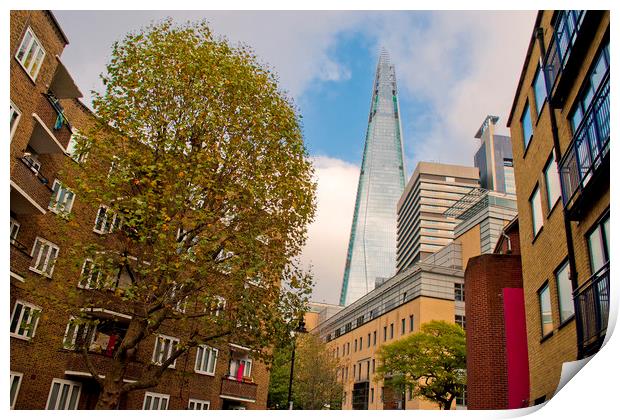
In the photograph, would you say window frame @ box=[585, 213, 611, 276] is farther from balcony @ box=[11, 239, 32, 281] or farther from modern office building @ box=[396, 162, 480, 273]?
modern office building @ box=[396, 162, 480, 273]

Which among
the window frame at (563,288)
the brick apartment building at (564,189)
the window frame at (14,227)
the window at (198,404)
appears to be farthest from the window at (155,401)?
the window frame at (563,288)

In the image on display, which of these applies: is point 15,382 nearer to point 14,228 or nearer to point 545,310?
point 14,228

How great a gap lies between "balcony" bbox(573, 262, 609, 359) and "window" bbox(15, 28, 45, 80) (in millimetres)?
13551

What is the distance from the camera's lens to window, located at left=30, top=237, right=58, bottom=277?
16755mm

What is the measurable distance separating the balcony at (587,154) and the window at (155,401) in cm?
1704

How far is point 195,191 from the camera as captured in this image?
1326 centimetres

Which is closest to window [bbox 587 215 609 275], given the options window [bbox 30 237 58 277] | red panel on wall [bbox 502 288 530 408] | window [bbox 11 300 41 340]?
red panel on wall [bbox 502 288 530 408]

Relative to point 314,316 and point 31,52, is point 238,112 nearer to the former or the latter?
point 31,52

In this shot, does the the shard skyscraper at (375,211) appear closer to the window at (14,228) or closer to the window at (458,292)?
the window at (458,292)

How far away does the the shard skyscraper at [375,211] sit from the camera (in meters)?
160

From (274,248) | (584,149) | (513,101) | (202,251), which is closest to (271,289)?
(274,248)

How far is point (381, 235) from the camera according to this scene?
161500mm

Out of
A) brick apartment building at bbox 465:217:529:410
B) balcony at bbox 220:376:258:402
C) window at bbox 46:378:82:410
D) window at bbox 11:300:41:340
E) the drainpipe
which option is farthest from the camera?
balcony at bbox 220:376:258:402
